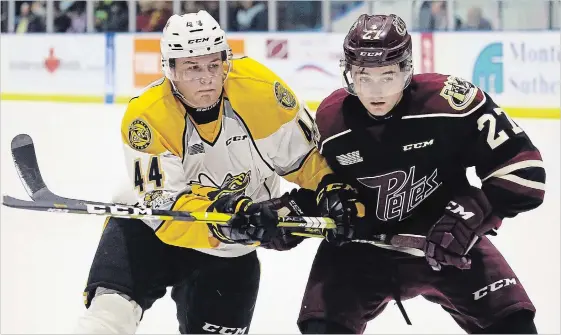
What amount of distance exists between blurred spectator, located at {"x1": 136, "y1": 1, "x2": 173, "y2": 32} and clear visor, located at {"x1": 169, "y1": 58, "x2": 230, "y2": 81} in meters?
5.68

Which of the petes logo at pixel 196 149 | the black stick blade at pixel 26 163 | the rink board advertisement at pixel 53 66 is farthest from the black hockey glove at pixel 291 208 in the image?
the rink board advertisement at pixel 53 66

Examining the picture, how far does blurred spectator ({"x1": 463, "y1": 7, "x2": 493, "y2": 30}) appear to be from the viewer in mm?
7332

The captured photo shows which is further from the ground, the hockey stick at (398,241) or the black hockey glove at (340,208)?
the black hockey glove at (340,208)

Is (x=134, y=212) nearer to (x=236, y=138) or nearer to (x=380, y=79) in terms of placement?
(x=236, y=138)

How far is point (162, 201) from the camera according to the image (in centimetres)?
251

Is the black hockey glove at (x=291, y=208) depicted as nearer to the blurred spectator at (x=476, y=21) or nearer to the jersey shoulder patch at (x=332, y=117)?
the jersey shoulder patch at (x=332, y=117)

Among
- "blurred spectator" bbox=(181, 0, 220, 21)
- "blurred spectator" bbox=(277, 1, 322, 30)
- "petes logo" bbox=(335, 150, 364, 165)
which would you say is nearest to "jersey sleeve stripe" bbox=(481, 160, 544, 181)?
"petes logo" bbox=(335, 150, 364, 165)

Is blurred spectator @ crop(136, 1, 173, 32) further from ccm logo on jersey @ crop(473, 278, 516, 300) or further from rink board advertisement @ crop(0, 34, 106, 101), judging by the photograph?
ccm logo on jersey @ crop(473, 278, 516, 300)

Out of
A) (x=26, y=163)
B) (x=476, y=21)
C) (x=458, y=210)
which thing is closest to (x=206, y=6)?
(x=476, y=21)

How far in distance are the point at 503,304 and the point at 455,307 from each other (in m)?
0.16

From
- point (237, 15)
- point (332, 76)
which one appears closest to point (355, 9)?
point (332, 76)

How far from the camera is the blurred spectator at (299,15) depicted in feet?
25.2

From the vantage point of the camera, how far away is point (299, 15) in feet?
25.4

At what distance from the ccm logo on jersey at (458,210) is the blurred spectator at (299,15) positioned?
554cm
